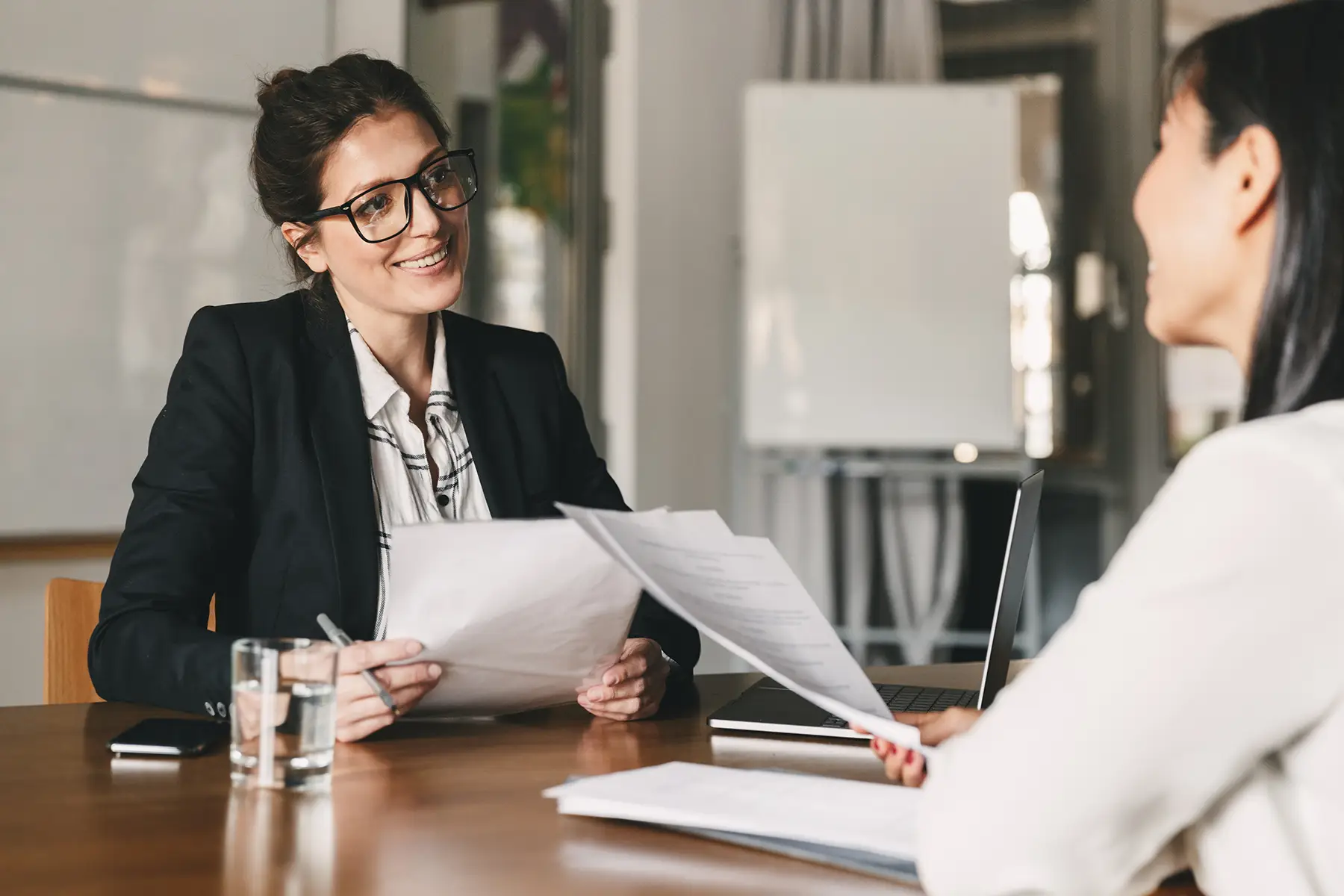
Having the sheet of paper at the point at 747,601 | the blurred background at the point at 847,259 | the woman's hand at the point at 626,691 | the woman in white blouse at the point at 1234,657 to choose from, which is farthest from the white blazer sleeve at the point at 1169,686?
the blurred background at the point at 847,259

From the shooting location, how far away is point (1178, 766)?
29.9 inches

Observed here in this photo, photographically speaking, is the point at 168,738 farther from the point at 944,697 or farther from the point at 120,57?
the point at 120,57

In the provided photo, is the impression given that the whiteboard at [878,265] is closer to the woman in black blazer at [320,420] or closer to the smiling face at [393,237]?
the woman in black blazer at [320,420]

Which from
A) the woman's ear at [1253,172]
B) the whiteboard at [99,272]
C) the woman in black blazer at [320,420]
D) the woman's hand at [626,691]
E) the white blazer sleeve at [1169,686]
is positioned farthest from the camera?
the whiteboard at [99,272]

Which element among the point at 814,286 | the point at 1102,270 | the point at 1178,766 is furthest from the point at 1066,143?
the point at 1178,766

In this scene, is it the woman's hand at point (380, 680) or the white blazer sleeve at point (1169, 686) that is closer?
the white blazer sleeve at point (1169, 686)

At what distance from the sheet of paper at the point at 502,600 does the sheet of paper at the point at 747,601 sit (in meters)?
0.12

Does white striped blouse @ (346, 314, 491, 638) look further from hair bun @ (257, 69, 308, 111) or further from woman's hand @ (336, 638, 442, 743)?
woman's hand @ (336, 638, 442, 743)

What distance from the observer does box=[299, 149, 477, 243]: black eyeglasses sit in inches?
71.6

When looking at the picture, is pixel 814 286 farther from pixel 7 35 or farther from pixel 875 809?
pixel 875 809

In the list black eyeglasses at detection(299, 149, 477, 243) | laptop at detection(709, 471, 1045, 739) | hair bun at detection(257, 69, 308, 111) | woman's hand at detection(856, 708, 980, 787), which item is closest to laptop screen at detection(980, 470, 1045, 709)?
laptop at detection(709, 471, 1045, 739)

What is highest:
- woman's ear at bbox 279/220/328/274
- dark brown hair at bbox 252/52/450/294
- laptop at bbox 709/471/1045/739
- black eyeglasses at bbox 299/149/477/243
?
dark brown hair at bbox 252/52/450/294

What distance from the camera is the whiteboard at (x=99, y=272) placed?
3.06 m

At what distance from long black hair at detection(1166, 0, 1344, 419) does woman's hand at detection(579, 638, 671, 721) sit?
76cm
